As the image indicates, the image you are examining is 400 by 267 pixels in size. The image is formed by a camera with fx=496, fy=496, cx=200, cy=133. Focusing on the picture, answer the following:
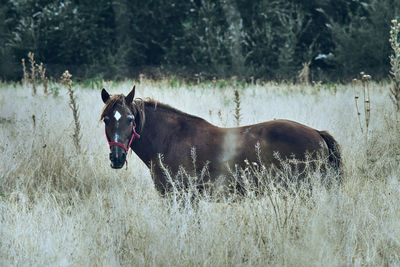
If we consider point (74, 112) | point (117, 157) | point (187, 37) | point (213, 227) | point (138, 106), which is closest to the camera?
point (213, 227)

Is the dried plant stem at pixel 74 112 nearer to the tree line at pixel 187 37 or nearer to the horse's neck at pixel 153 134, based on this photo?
the horse's neck at pixel 153 134

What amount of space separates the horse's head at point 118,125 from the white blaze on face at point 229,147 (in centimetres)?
82

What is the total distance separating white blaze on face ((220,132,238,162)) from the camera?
14.0 ft

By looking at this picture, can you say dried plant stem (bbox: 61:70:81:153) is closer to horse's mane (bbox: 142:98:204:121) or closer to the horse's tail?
horse's mane (bbox: 142:98:204:121)

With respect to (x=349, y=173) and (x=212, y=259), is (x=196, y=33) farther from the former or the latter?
(x=212, y=259)

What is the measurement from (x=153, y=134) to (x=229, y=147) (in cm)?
69

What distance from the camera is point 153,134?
14.6 ft

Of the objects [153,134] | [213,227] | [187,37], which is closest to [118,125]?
[153,134]

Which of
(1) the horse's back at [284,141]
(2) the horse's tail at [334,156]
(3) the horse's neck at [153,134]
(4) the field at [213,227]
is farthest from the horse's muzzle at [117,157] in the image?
(2) the horse's tail at [334,156]

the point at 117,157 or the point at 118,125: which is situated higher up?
the point at 118,125

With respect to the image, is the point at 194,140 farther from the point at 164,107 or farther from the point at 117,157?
the point at 117,157

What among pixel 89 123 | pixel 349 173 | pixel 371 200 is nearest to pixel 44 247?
pixel 371 200

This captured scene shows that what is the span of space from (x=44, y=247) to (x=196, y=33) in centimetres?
1461

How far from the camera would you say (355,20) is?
16.0 m
